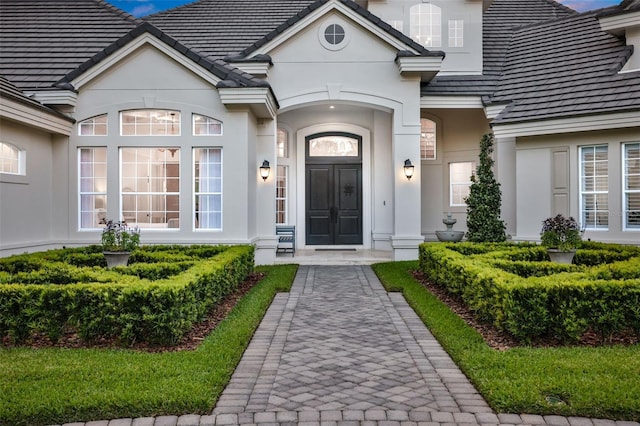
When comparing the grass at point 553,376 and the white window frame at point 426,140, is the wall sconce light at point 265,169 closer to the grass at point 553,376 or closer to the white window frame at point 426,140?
the white window frame at point 426,140

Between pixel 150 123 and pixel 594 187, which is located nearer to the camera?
pixel 150 123

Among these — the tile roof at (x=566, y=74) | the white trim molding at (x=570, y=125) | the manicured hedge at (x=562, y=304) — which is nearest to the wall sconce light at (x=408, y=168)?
the white trim molding at (x=570, y=125)

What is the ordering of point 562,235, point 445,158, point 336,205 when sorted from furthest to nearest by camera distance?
point 445,158 < point 336,205 < point 562,235

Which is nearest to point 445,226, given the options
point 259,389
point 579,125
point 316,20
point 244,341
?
point 579,125

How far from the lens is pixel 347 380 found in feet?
17.4

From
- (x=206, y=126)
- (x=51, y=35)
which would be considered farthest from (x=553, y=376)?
(x=51, y=35)

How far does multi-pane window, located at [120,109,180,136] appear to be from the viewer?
12.7 meters

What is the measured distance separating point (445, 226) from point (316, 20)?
7.37 metres

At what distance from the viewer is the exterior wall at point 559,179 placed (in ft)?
41.3

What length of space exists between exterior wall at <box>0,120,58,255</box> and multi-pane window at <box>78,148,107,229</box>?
1.42ft

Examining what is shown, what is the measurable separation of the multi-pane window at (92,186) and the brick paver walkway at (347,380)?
622cm

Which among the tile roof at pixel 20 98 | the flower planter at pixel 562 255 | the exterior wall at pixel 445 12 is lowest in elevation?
the flower planter at pixel 562 255

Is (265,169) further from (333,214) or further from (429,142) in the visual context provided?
(429,142)

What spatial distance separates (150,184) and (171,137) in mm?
1172
